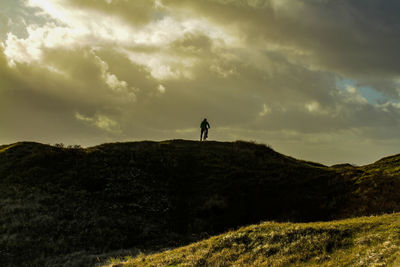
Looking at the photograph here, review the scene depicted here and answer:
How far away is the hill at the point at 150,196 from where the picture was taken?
26.0m

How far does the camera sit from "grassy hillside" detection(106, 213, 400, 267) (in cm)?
1177

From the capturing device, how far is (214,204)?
106 ft

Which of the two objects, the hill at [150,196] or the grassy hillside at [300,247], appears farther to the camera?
the hill at [150,196]

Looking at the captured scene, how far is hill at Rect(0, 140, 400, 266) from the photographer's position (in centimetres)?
2595

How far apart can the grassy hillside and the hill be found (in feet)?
29.6

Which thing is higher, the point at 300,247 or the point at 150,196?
the point at 150,196

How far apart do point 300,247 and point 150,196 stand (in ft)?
76.7

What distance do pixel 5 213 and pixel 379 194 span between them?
35.2m

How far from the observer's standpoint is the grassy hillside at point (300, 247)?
1177 cm

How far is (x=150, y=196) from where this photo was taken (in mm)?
34781

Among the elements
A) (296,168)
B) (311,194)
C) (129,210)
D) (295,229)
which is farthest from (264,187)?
(295,229)

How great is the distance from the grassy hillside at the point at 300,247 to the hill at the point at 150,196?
29.6ft

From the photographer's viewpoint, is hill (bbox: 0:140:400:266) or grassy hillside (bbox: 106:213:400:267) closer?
grassy hillside (bbox: 106:213:400:267)

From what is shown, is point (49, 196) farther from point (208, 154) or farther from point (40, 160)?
point (208, 154)
